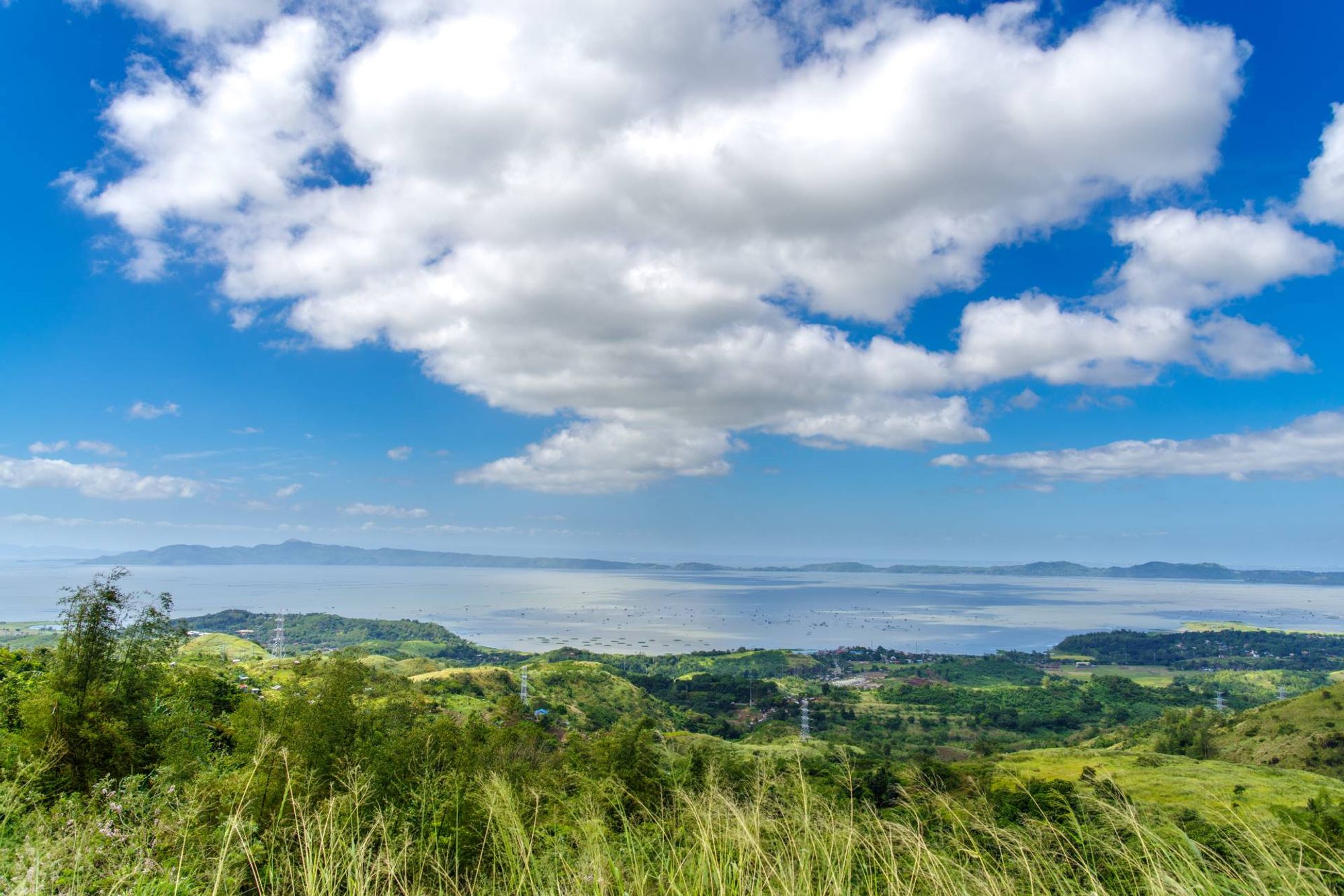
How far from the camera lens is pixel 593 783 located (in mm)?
11641

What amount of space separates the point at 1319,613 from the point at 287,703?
24318 centimetres

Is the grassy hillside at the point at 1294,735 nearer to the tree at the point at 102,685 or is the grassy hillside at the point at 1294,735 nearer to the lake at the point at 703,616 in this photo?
the tree at the point at 102,685

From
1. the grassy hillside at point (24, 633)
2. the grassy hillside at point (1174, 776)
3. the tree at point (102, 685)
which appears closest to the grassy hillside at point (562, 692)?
the grassy hillside at point (1174, 776)

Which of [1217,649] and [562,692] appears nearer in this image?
[562,692]

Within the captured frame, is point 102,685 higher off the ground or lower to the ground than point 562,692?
higher

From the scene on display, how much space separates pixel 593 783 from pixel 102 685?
9.78 meters

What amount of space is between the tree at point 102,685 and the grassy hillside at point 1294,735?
169 ft

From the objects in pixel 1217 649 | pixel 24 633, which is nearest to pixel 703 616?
pixel 1217 649

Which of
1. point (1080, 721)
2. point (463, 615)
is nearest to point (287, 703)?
point (1080, 721)

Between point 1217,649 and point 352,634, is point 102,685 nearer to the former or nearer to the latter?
point 352,634

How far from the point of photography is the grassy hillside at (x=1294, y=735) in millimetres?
37500

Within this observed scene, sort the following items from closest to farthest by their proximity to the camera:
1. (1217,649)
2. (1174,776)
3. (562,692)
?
(1174,776) < (562,692) < (1217,649)

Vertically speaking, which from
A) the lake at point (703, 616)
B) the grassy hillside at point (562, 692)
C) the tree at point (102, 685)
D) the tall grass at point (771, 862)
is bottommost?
the lake at point (703, 616)

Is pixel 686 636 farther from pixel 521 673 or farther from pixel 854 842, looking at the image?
pixel 854 842
